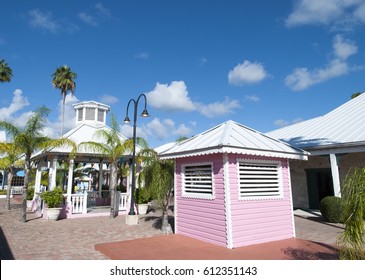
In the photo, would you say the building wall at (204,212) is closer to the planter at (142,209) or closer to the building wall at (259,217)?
the building wall at (259,217)

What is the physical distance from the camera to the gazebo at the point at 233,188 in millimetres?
7402

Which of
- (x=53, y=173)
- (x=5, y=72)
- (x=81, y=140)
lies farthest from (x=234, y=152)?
(x=5, y=72)

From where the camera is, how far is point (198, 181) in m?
8.45

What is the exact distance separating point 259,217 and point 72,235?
642cm

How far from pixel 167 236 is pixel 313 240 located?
15.0 feet

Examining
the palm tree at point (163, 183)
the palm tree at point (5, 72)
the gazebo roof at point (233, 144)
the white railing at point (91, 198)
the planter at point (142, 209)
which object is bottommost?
the planter at point (142, 209)

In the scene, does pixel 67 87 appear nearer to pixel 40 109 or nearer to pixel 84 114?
pixel 84 114

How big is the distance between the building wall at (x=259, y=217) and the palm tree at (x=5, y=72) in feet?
109

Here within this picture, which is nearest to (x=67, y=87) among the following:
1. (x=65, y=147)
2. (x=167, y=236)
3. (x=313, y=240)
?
(x=65, y=147)

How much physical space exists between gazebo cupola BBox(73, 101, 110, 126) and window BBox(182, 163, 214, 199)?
12298mm

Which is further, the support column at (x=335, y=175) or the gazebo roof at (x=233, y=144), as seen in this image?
the support column at (x=335, y=175)

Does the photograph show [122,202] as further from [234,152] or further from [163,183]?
[234,152]

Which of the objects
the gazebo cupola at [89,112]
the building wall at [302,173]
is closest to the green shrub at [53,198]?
the gazebo cupola at [89,112]

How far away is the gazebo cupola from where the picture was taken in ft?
63.6
